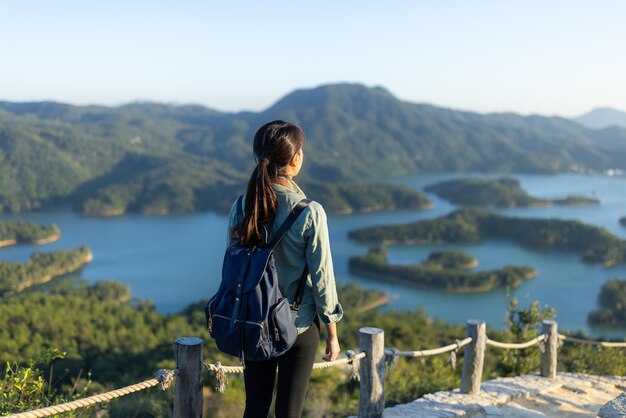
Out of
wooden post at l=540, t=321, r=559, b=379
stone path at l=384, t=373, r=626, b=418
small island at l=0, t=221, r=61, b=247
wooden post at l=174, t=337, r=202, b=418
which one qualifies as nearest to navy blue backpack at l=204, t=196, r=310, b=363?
wooden post at l=174, t=337, r=202, b=418

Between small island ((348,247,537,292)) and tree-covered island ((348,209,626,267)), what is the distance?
361 inches

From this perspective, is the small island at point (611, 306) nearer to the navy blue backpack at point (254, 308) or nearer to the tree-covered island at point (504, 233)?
the tree-covered island at point (504, 233)

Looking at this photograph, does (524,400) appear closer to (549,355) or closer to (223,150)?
(549,355)

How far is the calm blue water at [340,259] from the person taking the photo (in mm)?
36125

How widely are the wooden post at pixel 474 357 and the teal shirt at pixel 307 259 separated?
2272mm

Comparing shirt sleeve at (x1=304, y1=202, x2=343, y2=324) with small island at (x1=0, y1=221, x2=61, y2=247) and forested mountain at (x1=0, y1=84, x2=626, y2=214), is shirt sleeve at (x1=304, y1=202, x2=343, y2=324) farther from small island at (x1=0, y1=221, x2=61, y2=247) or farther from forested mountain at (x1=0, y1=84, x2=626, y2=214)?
forested mountain at (x1=0, y1=84, x2=626, y2=214)

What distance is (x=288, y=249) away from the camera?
182cm

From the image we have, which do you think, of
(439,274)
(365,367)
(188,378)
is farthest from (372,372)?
(439,274)

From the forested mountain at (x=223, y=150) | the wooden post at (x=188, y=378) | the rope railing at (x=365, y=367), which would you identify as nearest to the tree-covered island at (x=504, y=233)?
the forested mountain at (x=223, y=150)

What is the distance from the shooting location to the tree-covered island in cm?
4926

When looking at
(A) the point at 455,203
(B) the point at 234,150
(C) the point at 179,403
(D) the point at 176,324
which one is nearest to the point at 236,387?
(C) the point at 179,403

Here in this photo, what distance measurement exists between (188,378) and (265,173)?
3.25 ft

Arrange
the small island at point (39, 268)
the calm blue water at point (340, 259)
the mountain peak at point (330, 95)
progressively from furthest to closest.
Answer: the mountain peak at point (330, 95), the small island at point (39, 268), the calm blue water at point (340, 259)

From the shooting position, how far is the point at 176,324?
73.7 feet
